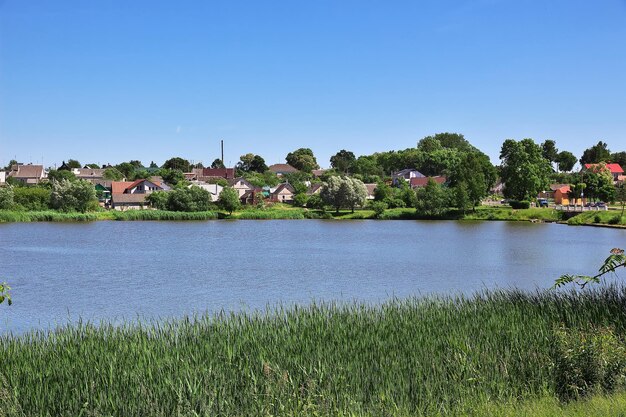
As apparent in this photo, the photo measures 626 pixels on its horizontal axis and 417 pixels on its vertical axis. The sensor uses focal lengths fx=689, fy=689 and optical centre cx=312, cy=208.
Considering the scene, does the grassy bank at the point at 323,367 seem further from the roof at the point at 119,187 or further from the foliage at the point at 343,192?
the roof at the point at 119,187

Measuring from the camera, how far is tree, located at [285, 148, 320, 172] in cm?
15062

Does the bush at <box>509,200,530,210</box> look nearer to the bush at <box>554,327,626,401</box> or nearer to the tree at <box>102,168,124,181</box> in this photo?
the bush at <box>554,327,626,401</box>

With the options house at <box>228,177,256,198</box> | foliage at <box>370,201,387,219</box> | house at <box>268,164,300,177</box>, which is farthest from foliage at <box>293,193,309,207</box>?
house at <box>268,164,300,177</box>

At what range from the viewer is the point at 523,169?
2724 inches

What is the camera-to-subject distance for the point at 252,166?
14312 cm

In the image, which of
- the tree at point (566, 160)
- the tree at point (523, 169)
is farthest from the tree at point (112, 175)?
the tree at point (566, 160)

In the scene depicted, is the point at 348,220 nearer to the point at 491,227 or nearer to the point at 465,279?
the point at 491,227

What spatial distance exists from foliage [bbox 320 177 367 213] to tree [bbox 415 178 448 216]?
22.6ft

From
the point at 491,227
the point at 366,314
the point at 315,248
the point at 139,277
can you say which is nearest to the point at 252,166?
the point at 491,227

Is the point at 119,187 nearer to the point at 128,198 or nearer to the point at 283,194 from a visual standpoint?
the point at 128,198

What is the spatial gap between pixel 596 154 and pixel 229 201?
70777 millimetres

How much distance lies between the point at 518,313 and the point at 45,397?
8.16m

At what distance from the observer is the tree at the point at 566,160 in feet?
417

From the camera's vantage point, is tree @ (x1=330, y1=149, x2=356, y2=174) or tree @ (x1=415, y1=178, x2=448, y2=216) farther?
tree @ (x1=330, y1=149, x2=356, y2=174)
